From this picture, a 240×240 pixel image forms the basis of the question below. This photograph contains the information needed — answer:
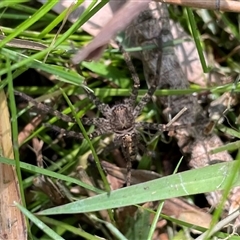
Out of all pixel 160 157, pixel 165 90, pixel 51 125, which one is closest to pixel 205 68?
pixel 165 90

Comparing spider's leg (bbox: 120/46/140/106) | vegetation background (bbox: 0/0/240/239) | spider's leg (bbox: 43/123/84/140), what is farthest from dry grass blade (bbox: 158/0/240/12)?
spider's leg (bbox: 43/123/84/140)

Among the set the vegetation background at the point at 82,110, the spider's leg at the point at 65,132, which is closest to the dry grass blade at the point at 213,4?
the vegetation background at the point at 82,110

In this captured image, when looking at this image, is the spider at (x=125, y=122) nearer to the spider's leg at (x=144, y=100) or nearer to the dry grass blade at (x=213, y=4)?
the spider's leg at (x=144, y=100)

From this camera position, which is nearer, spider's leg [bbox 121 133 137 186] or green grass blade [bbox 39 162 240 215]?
green grass blade [bbox 39 162 240 215]

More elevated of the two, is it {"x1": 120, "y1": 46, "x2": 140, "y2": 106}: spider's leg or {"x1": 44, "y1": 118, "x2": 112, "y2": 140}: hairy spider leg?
{"x1": 120, "y1": 46, "x2": 140, "y2": 106}: spider's leg

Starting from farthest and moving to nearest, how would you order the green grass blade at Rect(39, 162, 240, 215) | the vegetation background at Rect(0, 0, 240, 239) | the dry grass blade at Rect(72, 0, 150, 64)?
the vegetation background at Rect(0, 0, 240, 239)
the green grass blade at Rect(39, 162, 240, 215)
the dry grass blade at Rect(72, 0, 150, 64)

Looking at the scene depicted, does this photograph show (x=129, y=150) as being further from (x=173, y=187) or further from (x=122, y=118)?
(x=173, y=187)

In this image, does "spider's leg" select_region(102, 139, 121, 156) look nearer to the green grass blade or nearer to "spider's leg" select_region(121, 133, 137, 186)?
"spider's leg" select_region(121, 133, 137, 186)
